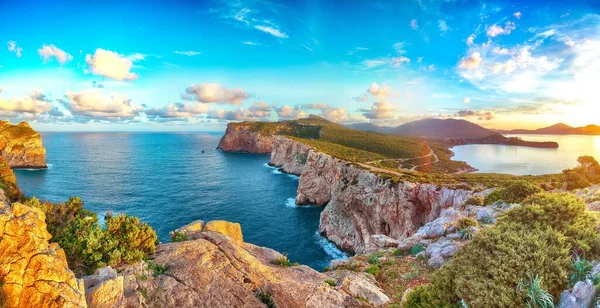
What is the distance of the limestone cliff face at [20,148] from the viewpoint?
100438 millimetres

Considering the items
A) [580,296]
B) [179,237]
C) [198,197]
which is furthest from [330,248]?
[580,296]

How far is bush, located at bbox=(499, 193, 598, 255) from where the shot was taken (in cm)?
898

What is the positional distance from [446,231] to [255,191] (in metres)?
64.0

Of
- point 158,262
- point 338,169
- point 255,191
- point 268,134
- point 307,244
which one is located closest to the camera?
point 158,262

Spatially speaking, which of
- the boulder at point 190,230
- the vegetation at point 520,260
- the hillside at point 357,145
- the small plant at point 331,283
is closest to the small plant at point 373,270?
the small plant at point 331,283

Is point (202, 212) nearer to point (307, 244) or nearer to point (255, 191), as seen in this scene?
point (255, 191)

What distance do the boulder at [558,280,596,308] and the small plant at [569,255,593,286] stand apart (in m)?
0.73

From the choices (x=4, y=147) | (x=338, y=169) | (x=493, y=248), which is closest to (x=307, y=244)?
(x=338, y=169)

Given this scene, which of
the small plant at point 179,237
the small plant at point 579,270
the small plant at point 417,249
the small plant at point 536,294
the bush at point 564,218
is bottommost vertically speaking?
the small plant at point 417,249

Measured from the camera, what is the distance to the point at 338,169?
6494 cm

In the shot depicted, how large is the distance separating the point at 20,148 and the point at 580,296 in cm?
14977

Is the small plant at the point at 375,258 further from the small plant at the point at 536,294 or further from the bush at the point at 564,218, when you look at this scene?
the small plant at the point at 536,294

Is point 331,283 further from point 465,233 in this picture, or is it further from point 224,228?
point 224,228

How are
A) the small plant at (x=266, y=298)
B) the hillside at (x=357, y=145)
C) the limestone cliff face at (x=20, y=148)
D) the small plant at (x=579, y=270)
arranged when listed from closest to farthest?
the small plant at (x=579, y=270) < the small plant at (x=266, y=298) < the hillside at (x=357, y=145) < the limestone cliff face at (x=20, y=148)
